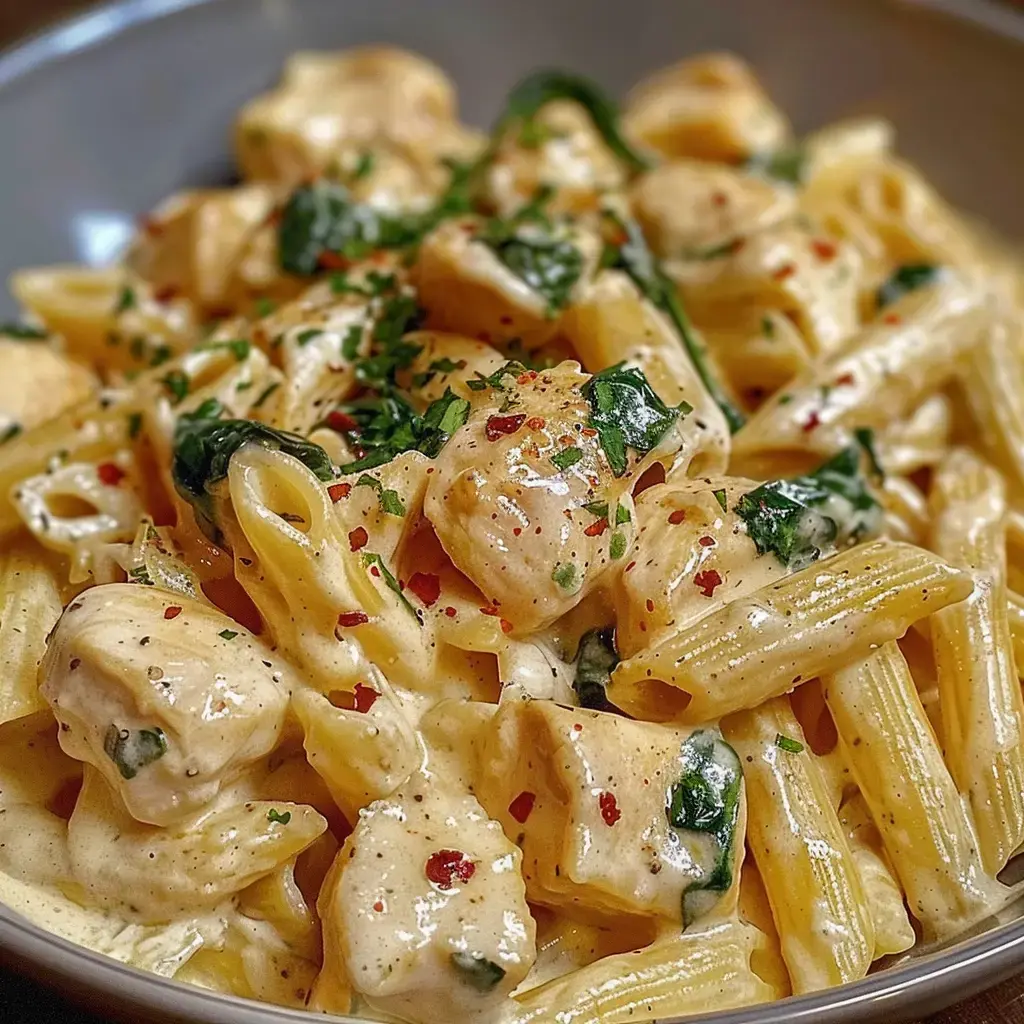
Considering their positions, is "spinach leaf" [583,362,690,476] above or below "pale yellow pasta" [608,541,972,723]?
above

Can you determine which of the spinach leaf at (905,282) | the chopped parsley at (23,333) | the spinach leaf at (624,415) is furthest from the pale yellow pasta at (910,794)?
the chopped parsley at (23,333)

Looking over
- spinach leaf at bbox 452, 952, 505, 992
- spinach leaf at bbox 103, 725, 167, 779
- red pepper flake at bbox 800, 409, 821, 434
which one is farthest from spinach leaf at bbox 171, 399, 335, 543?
red pepper flake at bbox 800, 409, 821, 434

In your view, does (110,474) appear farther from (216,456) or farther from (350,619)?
(350,619)

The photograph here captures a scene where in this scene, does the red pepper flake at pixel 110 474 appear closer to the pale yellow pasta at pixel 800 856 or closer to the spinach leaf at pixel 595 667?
the spinach leaf at pixel 595 667

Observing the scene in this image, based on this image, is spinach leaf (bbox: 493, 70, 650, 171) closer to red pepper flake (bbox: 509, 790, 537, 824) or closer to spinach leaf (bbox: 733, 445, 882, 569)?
spinach leaf (bbox: 733, 445, 882, 569)

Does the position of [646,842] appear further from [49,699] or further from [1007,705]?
[49,699]

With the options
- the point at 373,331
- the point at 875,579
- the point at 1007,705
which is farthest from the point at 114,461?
the point at 1007,705
